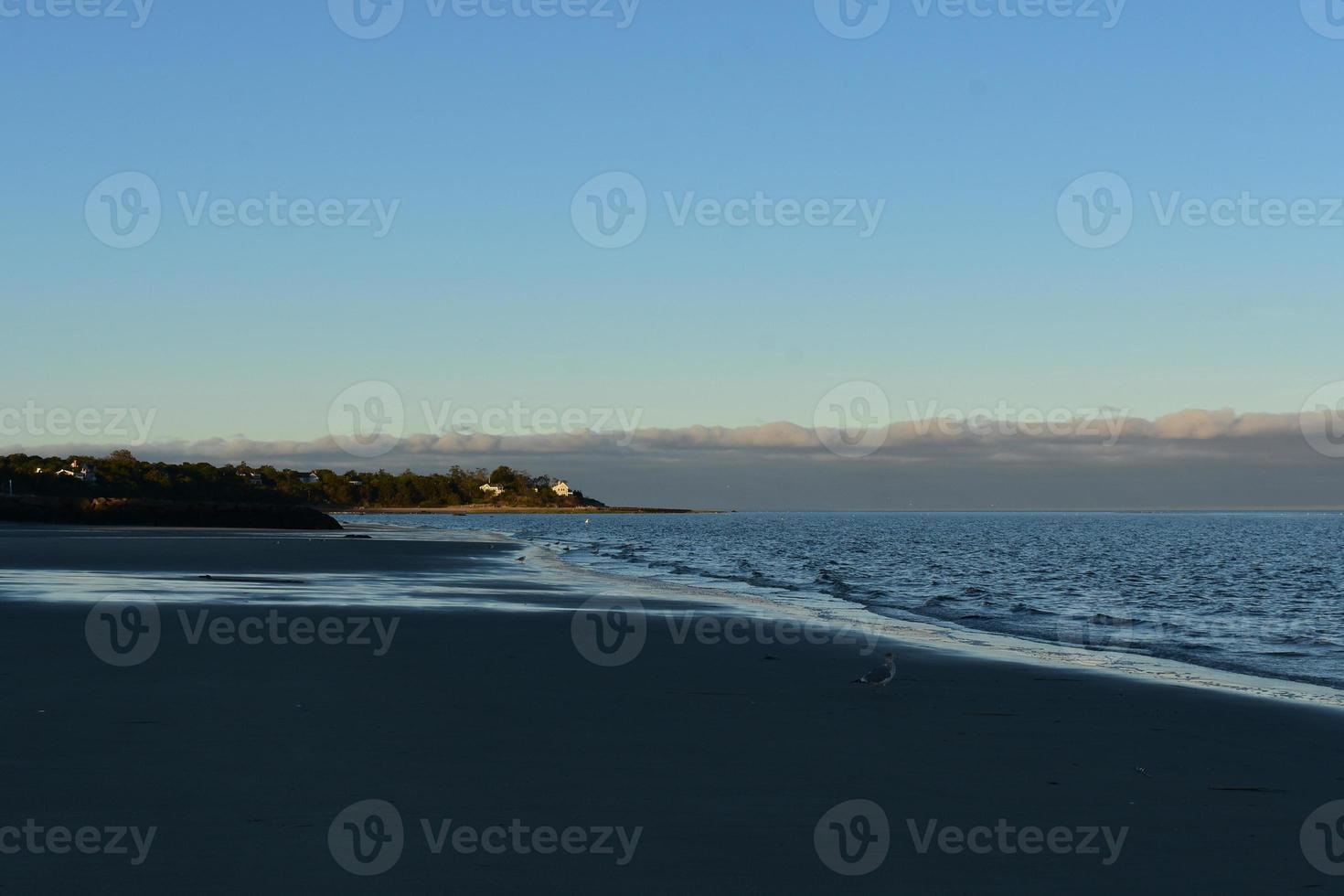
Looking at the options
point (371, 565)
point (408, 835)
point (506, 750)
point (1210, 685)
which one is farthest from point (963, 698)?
point (371, 565)

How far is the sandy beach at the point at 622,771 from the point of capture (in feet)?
22.5

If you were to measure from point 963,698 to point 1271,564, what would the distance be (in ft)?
187

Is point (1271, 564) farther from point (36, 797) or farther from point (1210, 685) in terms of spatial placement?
Answer: point (36, 797)

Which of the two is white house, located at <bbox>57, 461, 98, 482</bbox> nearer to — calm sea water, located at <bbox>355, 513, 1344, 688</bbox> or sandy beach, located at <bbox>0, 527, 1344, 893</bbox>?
calm sea water, located at <bbox>355, 513, 1344, 688</bbox>

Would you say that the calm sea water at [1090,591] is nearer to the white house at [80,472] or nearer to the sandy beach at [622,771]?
the sandy beach at [622,771]

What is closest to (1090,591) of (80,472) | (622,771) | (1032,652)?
(1032,652)

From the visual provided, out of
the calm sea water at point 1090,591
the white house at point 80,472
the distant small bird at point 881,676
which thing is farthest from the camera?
the white house at point 80,472

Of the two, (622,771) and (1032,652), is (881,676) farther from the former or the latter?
(1032,652)

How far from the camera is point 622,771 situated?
9336mm

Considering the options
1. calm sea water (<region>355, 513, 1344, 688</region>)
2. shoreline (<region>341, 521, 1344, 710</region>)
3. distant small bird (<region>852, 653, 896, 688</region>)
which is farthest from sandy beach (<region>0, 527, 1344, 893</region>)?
calm sea water (<region>355, 513, 1344, 688</region>)

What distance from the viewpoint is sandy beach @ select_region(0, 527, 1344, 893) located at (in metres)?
6.87

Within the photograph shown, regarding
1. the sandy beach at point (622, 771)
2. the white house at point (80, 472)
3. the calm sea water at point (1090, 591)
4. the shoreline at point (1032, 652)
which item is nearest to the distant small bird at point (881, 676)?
the sandy beach at point (622, 771)

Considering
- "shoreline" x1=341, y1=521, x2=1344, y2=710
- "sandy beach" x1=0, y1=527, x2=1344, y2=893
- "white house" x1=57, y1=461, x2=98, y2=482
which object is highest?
"white house" x1=57, y1=461, x2=98, y2=482

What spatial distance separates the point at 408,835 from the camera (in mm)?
7348
